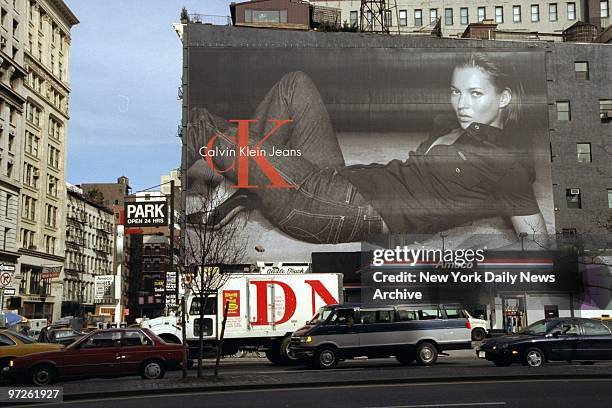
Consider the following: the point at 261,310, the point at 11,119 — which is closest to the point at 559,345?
the point at 261,310

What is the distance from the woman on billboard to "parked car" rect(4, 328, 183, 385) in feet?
116

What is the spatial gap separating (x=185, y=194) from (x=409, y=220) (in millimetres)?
17212

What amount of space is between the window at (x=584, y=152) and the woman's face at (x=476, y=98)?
700cm

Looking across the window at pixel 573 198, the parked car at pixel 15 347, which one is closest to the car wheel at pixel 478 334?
the parked car at pixel 15 347

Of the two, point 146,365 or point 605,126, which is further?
point 605,126

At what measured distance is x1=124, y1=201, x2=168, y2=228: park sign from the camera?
36.6 metres

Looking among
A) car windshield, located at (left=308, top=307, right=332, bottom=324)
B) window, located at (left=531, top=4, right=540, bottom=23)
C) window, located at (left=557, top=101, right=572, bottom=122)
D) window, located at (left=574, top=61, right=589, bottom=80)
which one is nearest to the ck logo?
window, located at (left=557, top=101, right=572, bottom=122)

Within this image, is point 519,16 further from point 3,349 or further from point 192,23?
point 3,349

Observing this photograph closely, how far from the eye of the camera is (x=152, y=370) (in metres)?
20.8

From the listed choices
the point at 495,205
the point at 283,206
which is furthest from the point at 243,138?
the point at 495,205

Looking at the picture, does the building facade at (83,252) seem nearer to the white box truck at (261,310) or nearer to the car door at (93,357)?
the white box truck at (261,310)

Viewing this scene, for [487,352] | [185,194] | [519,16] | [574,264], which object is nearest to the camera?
[487,352]

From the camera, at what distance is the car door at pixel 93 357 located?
20156 mm

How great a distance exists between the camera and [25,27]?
243ft
